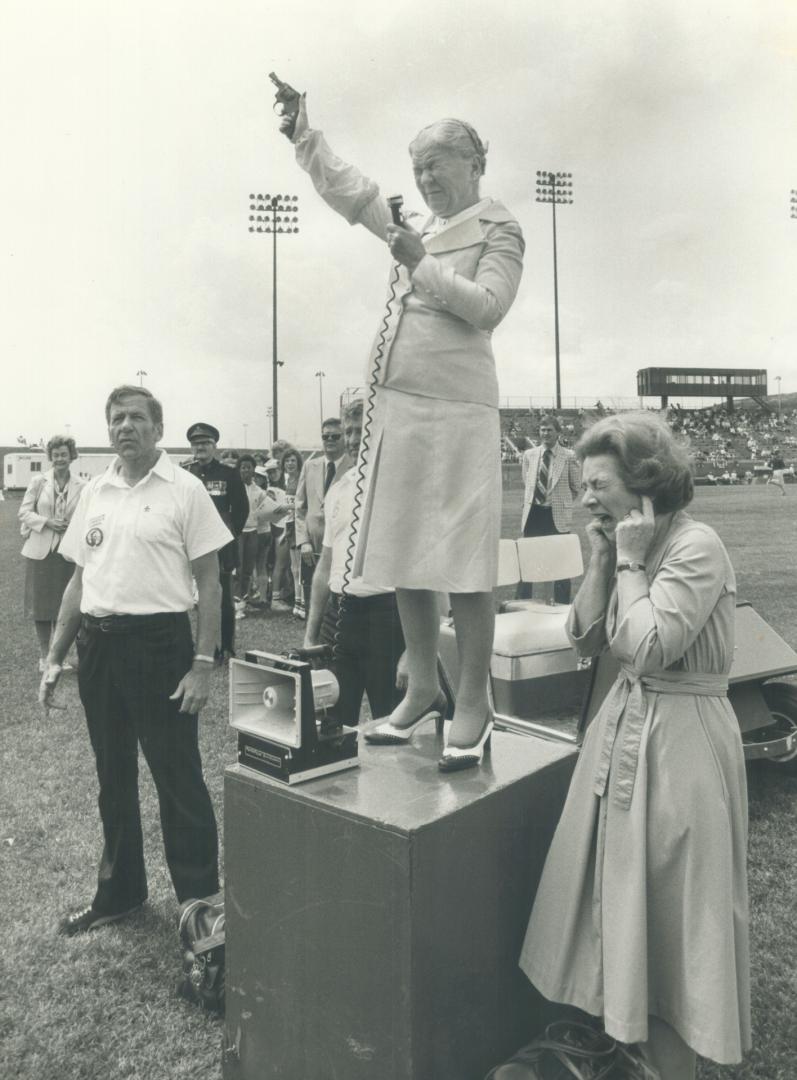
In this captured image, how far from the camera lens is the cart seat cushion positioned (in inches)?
203

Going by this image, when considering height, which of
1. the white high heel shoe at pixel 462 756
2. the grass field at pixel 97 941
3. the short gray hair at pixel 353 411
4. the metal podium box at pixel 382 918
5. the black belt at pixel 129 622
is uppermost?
the short gray hair at pixel 353 411

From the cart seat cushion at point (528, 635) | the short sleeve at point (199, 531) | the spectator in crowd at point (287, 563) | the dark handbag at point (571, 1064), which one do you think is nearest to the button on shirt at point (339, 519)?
the short sleeve at point (199, 531)

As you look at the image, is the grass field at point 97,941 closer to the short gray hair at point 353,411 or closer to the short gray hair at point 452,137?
the short gray hair at point 353,411

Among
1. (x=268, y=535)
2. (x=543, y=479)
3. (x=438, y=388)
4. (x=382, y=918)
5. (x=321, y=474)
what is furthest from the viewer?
(x=268, y=535)

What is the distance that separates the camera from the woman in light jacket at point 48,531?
7109 millimetres

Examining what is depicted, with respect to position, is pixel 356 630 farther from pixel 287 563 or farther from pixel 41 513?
pixel 287 563

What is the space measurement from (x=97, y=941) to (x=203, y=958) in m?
0.75

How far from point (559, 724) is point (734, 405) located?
3116 inches

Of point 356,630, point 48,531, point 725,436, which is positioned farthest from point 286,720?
point 725,436

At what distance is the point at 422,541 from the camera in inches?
A: 95.6

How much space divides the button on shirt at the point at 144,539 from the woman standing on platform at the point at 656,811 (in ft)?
5.60

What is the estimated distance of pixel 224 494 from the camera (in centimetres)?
805

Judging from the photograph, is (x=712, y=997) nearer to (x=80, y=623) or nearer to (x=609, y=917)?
(x=609, y=917)

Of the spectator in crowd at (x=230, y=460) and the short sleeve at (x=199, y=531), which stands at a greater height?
the spectator in crowd at (x=230, y=460)
